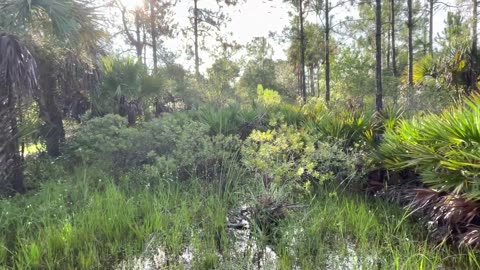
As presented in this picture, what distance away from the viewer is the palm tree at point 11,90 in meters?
5.16

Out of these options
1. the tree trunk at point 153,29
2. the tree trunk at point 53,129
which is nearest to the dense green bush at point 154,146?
the tree trunk at point 53,129

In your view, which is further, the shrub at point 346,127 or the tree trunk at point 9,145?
the shrub at point 346,127

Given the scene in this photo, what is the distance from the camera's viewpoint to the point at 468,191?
11.8 ft

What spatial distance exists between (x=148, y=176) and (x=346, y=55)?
16.7 metres

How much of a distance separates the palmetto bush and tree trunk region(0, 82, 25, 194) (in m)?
5.34

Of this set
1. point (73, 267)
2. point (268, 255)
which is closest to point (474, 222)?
point (268, 255)

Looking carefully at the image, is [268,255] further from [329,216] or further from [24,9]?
[24,9]

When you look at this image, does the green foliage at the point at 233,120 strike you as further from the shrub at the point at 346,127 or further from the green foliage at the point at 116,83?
the green foliage at the point at 116,83

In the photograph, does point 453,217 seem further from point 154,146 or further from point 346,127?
point 154,146

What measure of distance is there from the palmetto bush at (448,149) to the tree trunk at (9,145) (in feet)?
17.5

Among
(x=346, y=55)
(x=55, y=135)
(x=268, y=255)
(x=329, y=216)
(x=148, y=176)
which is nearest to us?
(x=268, y=255)

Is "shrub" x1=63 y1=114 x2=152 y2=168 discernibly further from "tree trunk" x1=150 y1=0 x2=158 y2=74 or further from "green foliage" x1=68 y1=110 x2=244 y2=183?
"tree trunk" x1=150 y1=0 x2=158 y2=74

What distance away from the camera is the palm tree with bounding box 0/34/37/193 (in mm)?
5164

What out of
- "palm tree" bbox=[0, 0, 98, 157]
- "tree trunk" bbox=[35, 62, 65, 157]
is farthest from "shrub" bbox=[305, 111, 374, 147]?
"tree trunk" bbox=[35, 62, 65, 157]
